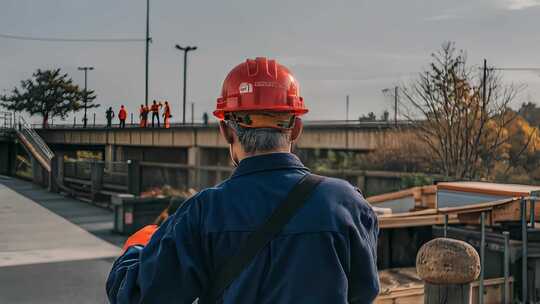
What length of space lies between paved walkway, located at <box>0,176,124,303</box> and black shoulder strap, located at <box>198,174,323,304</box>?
856 cm

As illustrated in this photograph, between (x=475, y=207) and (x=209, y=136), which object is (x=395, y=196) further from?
(x=209, y=136)

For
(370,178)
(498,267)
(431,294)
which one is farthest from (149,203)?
(431,294)

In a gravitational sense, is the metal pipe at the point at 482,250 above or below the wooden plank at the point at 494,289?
above

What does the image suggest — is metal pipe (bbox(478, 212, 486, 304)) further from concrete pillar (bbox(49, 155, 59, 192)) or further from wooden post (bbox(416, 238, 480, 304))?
concrete pillar (bbox(49, 155, 59, 192))

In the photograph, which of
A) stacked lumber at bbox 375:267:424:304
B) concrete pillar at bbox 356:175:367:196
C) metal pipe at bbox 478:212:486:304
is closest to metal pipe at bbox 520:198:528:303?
metal pipe at bbox 478:212:486:304

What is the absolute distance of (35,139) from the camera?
36.2 meters

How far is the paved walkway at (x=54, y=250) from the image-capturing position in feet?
34.5

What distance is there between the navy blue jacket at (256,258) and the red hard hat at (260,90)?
0.98ft

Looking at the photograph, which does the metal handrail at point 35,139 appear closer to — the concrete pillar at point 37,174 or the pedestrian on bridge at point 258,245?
the concrete pillar at point 37,174

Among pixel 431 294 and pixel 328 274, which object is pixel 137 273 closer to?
pixel 328 274

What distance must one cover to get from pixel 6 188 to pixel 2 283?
19.8 m

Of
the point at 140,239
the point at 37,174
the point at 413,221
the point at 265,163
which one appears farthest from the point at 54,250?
the point at 37,174

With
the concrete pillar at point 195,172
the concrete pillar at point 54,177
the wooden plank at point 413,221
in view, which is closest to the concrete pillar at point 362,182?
the concrete pillar at point 195,172

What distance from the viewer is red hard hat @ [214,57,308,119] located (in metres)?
2.25
